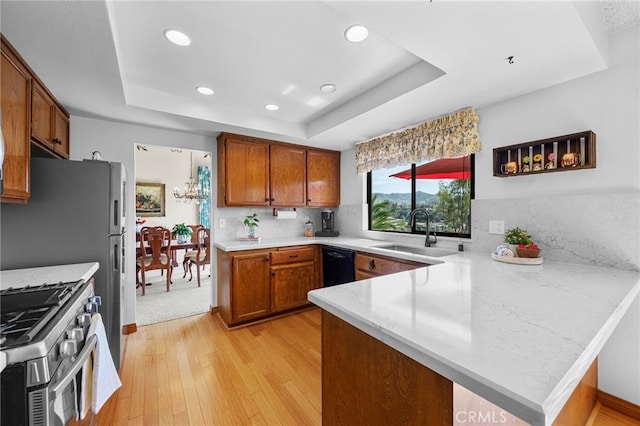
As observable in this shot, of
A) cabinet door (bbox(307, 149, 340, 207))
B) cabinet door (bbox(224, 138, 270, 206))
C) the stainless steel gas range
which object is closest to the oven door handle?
the stainless steel gas range

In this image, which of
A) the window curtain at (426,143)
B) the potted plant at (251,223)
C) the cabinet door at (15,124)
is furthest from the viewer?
the potted plant at (251,223)

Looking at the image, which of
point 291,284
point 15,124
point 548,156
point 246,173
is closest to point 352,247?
point 291,284

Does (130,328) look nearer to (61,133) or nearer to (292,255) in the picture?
(292,255)

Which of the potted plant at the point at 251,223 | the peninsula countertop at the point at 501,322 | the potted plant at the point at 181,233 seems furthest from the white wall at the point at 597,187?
the potted plant at the point at 181,233

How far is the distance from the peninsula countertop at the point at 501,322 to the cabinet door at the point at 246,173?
2.19 meters

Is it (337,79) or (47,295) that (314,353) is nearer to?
(47,295)

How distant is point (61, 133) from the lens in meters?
2.20

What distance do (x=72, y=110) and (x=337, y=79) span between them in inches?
91.4

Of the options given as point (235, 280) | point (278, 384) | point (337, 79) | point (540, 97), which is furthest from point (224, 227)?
point (540, 97)

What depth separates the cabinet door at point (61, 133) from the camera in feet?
6.66

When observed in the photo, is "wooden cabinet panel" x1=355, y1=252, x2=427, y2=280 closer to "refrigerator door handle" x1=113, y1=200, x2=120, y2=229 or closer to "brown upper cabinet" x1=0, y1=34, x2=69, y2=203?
"refrigerator door handle" x1=113, y1=200, x2=120, y2=229

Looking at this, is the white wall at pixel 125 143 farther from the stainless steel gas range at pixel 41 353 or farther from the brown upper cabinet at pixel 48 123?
the stainless steel gas range at pixel 41 353

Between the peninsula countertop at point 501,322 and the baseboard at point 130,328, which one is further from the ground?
the peninsula countertop at point 501,322

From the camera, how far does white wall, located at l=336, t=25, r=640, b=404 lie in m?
1.54
